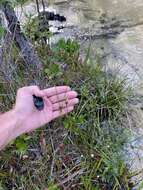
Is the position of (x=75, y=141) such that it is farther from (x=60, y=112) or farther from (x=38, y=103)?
(x=38, y=103)

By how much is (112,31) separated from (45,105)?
1094mm

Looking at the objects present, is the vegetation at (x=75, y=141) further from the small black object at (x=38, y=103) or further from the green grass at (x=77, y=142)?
the small black object at (x=38, y=103)

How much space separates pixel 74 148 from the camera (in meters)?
2.62

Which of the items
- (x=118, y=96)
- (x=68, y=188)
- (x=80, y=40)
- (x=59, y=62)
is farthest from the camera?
(x=80, y=40)

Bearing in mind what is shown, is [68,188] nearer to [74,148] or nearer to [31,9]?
[74,148]

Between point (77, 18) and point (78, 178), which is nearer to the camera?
point (78, 178)

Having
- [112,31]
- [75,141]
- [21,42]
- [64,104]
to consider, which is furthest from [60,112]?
[112,31]

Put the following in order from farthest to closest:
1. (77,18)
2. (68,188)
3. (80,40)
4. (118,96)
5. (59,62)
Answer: (77,18), (80,40), (59,62), (118,96), (68,188)

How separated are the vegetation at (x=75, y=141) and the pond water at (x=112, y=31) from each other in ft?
0.55

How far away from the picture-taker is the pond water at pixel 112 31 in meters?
3.06

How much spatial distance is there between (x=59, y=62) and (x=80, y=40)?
1.47ft

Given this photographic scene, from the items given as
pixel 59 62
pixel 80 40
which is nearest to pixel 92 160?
pixel 59 62

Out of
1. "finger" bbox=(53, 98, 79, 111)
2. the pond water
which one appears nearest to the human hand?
"finger" bbox=(53, 98, 79, 111)

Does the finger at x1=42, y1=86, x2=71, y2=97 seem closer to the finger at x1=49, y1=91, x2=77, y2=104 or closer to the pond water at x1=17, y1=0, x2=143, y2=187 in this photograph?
the finger at x1=49, y1=91, x2=77, y2=104
